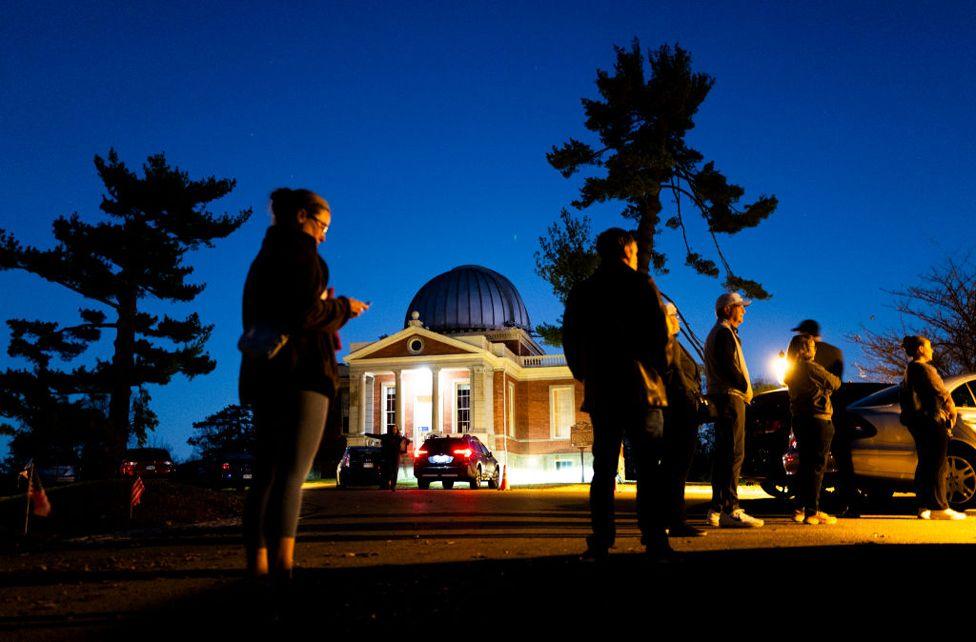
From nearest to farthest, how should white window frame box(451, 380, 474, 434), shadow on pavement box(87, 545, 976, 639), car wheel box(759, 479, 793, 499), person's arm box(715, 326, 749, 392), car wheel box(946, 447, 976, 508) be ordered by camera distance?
shadow on pavement box(87, 545, 976, 639) < person's arm box(715, 326, 749, 392) < car wheel box(946, 447, 976, 508) < car wheel box(759, 479, 793, 499) < white window frame box(451, 380, 474, 434)

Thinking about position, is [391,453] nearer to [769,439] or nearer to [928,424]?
[769,439]

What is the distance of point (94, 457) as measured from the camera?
20.0 meters

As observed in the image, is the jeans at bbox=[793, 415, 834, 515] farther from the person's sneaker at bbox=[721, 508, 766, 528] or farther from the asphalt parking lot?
the person's sneaker at bbox=[721, 508, 766, 528]

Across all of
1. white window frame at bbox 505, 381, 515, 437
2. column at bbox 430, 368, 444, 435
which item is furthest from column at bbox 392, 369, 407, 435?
white window frame at bbox 505, 381, 515, 437

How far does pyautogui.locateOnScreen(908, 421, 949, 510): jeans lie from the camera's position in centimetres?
913

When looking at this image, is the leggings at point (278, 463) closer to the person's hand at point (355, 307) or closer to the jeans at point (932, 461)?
the person's hand at point (355, 307)

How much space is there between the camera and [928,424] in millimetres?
9141

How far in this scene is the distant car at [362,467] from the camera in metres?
26.7

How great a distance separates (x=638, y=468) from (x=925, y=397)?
547 centimetres

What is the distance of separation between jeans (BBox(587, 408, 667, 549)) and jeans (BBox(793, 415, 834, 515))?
368 centimetres

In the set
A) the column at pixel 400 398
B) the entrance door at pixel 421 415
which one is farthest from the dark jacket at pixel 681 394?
the entrance door at pixel 421 415

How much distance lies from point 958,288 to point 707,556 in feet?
71.8

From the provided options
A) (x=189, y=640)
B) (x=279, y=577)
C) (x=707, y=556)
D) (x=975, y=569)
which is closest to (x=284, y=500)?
(x=279, y=577)

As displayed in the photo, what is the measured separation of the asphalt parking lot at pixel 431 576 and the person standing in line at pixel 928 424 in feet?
4.45
